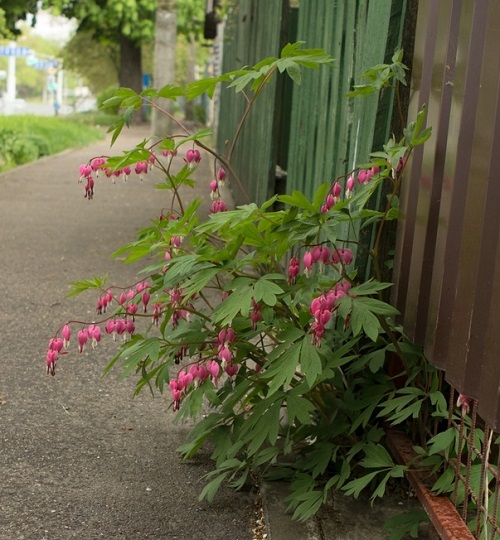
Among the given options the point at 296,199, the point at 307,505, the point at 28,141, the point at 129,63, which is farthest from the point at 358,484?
the point at 129,63

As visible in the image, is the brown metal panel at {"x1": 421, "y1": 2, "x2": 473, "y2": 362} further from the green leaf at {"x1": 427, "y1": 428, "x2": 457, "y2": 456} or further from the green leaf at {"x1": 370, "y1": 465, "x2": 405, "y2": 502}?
the green leaf at {"x1": 370, "y1": 465, "x2": 405, "y2": 502}

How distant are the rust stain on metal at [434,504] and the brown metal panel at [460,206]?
1.47ft

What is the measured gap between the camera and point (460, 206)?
274 centimetres

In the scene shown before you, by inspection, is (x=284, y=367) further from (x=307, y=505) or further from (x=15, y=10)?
(x=15, y=10)

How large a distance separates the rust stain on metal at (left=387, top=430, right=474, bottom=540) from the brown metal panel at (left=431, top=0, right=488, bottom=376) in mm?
449

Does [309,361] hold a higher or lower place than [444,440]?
higher

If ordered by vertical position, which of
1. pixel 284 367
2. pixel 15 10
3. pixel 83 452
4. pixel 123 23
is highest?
pixel 123 23

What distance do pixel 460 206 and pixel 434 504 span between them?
87cm

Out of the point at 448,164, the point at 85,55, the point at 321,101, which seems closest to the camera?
the point at 448,164

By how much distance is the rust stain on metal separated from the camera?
2.84 meters

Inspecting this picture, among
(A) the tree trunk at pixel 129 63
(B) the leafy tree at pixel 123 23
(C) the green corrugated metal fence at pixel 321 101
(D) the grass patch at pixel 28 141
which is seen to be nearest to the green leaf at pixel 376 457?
(C) the green corrugated metal fence at pixel 321 101

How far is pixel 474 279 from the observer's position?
8.34 ft

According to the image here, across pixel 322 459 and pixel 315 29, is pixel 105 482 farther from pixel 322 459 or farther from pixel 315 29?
pixel 315 29

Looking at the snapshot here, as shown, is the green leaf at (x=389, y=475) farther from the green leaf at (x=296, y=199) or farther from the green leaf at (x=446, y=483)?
the green leaf at (x=296, y=199)
